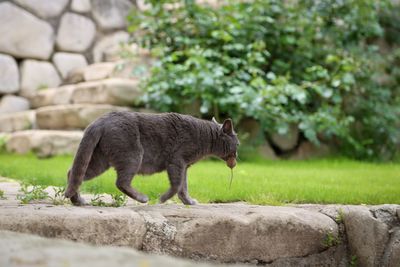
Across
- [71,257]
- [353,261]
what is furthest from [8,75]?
[71,257]

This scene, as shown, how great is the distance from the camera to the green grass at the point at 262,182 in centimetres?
439

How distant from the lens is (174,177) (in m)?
3.62

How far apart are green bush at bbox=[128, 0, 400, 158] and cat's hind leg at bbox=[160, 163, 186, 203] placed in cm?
392

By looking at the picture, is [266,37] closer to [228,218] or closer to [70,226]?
[228,218]

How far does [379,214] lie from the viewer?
12.1ft

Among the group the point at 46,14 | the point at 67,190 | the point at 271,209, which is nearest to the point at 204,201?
the point at 271,209

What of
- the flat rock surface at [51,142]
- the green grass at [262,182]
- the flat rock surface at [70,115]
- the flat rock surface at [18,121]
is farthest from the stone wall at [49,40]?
the green grass at [262,182]

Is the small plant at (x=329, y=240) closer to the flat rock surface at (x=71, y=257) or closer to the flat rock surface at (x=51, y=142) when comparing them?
the flat rock surface at (x=71, y=257)

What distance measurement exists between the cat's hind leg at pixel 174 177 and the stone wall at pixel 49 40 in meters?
6.43

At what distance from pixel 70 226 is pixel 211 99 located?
5.01m

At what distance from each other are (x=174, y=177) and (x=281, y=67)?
5.54 meters

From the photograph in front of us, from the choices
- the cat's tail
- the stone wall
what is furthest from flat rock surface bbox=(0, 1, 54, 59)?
the cat's tail

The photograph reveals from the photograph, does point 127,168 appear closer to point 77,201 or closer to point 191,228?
point 77,201

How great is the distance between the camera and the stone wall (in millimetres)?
9203
